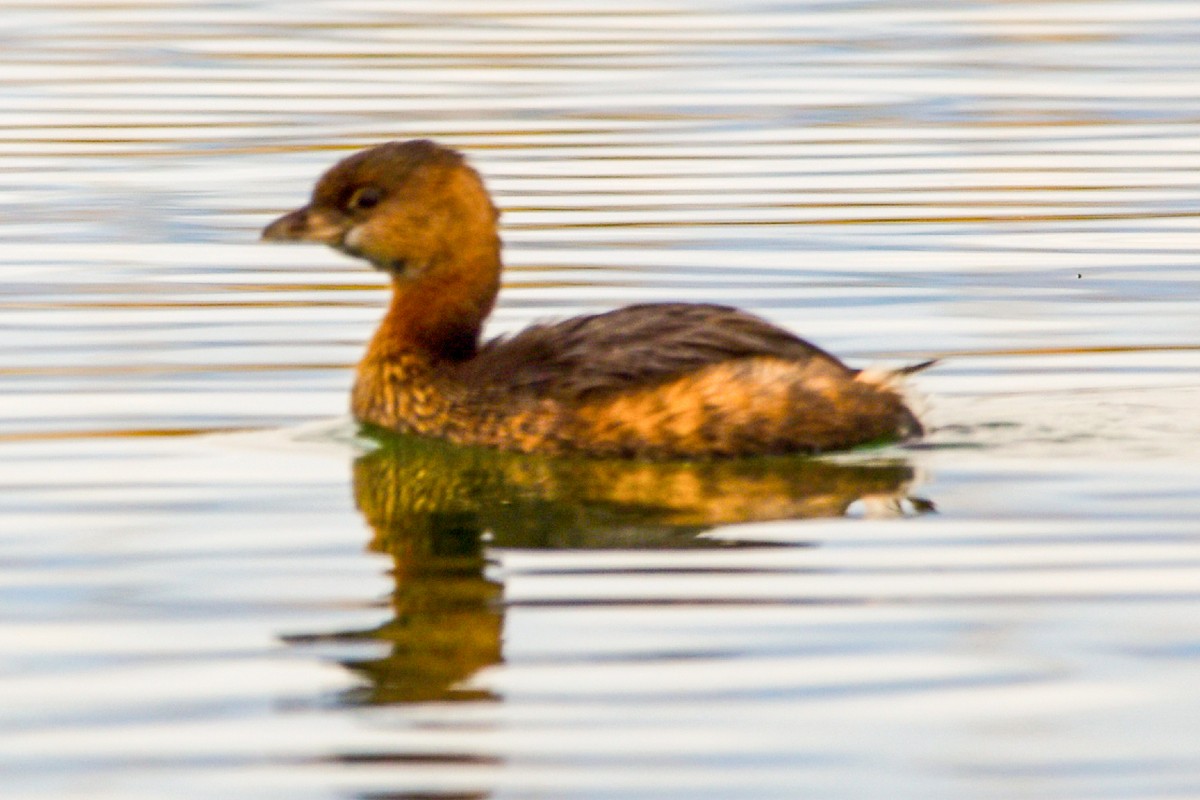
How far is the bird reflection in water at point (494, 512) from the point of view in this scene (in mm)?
6152

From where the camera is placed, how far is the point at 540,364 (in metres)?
8.60

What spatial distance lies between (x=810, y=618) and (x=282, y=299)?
5623 mm

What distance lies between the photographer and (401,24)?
22.0 meters

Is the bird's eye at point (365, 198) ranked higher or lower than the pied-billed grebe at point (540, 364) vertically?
higher

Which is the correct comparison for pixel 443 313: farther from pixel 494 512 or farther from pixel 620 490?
pixel 494 512

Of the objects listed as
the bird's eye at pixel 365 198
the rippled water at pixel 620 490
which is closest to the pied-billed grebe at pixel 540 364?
the bird's eye at pixel 365 198

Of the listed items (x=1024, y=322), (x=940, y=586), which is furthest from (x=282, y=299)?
(x=940, y=586)

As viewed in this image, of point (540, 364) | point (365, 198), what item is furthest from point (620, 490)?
point (365, 198)

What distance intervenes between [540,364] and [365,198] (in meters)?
0.99

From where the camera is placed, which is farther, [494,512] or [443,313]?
[443,313]

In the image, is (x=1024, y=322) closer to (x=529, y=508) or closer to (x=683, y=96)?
(x=529, y=508)

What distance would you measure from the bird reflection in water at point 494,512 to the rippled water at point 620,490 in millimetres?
22

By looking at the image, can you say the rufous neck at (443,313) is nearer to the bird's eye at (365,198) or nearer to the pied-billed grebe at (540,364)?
the pied-billed grebe at (540,364)

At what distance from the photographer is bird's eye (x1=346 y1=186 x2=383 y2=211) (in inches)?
360
